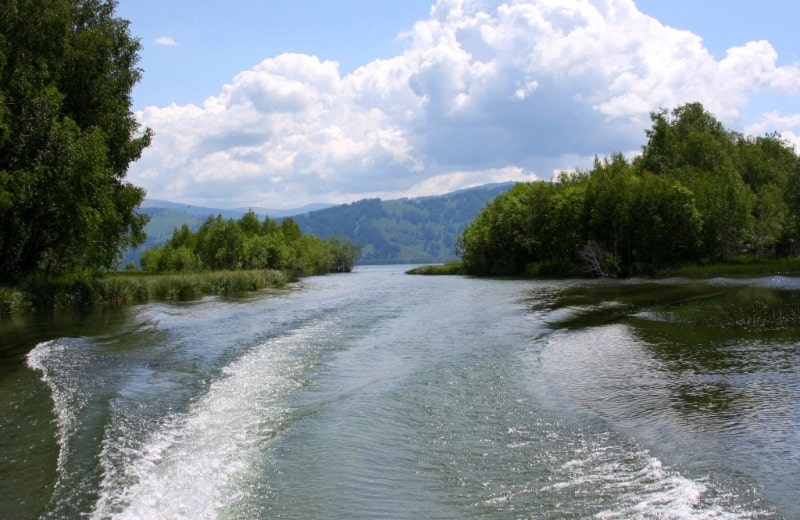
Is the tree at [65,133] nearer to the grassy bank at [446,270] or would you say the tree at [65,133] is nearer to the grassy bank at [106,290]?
the grassy bank at [106,290]

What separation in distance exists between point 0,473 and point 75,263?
47.7 metres

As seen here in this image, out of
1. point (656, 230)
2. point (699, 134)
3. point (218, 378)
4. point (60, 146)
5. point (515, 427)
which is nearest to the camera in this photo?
point (515, 427)

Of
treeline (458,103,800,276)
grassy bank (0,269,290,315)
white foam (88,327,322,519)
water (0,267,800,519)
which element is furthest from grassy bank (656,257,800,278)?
white foam (88,327,322,519)

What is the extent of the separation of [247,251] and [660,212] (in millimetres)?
64320

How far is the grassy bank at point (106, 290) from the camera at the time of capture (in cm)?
3525

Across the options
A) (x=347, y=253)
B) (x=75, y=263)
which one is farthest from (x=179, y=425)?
(x=347, y=253)

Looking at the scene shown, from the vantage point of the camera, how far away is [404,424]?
41.2 feet

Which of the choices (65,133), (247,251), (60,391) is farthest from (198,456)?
(247,251)

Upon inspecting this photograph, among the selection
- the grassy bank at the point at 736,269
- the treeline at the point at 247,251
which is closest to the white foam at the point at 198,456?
the grassy bank at the point at 736,269

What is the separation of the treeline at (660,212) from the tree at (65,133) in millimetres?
54980

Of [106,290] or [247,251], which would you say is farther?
[247,251]

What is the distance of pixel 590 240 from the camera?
7906 cm

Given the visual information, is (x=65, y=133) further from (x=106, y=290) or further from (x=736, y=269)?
(x=736, y=269)

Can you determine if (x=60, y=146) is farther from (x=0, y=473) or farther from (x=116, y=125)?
(x=0, y=473)
